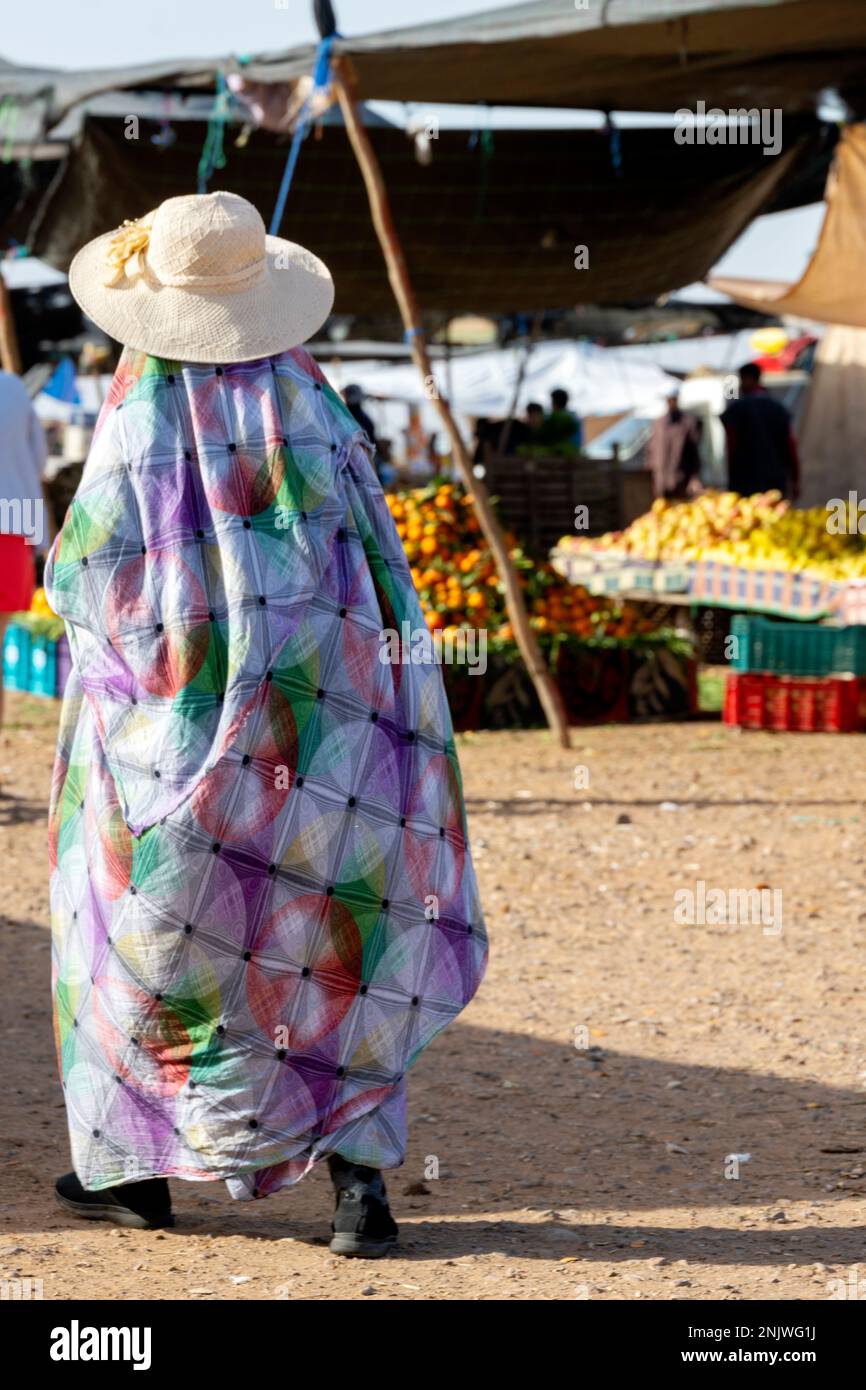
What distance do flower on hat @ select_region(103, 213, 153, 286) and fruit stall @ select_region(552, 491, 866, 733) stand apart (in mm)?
6580

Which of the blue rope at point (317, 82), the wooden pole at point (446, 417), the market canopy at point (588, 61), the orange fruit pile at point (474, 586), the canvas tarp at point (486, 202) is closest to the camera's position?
the market canopy at point (588, 61)

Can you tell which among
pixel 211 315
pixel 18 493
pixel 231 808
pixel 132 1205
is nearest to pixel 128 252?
pixel 211 315

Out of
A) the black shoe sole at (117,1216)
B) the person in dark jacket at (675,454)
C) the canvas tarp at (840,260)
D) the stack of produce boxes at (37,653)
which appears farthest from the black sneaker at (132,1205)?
the person in dark jacket at (675,454)

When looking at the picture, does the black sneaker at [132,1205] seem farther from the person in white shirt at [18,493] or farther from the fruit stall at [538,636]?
the fruit stall at [538,636]

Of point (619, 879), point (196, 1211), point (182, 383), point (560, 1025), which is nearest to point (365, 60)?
point (619, 879)

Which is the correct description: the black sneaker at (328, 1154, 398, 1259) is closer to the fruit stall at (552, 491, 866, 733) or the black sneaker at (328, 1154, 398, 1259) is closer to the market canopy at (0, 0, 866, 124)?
the market canopy at (0, 0, 866, 124)

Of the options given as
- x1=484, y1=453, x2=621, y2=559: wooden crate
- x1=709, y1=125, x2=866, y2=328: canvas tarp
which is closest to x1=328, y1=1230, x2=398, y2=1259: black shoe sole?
x1=709, y1=125, x2=866, y2=328: canvas tarp

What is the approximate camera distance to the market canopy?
7.80 meters

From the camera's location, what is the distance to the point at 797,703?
1011cm

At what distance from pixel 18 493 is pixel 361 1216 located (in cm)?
468

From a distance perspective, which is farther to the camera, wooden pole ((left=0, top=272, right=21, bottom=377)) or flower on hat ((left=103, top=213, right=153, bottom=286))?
wooden pole ((left=0, top=272, right=21, bottom=377))

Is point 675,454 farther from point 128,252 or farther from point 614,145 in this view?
point 128,252

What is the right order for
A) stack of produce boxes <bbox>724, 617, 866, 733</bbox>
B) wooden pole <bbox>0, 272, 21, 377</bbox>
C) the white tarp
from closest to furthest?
1. wooden pole <bbox>0, 272, 21, 377</bbox>
2. stack of produce boxes <bbox>724, 617, 866, 733</bbox>
3. the white tarp

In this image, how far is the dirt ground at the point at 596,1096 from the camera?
133 inches
